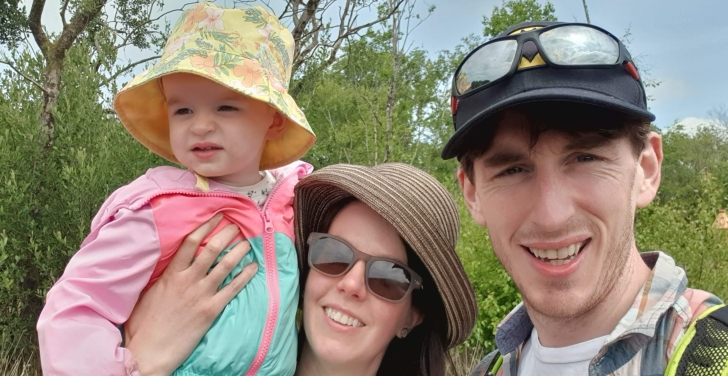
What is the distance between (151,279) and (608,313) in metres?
1.70

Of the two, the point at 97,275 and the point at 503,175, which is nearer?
the point at 503,175

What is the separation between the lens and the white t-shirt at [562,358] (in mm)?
1602

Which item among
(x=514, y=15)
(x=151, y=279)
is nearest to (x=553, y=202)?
(x=151, y=279)

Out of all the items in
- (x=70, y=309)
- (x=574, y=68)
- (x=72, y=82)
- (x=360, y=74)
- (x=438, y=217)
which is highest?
(x=360, y=74)

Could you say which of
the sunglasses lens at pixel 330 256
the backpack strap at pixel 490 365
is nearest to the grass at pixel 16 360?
the sunglasses lens at pixel 330 256

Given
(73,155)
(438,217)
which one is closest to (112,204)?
(438,217)

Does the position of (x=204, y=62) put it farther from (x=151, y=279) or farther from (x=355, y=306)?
(x=355, y=306)

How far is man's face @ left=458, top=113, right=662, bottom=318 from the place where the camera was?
1.55 m

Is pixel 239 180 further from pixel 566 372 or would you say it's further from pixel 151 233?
pixel 566 372

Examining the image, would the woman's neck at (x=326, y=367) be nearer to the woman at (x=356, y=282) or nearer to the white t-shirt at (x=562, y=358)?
the woman at (x=356, y=282)

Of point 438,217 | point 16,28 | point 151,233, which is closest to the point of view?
point 151,233

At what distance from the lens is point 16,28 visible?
881 centimetres

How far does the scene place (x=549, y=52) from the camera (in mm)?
1522

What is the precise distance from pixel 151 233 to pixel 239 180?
0.47 m
